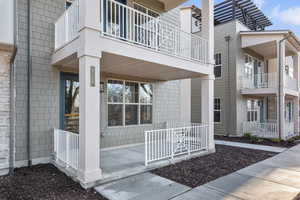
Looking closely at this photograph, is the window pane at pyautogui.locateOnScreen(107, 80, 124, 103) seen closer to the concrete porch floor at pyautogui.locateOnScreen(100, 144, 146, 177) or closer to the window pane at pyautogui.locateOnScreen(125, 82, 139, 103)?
the window pane at pyautogui.locateOnScreen(125, 82, 139, 103)

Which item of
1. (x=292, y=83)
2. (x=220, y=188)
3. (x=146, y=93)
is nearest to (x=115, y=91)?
(x=146, y=93)

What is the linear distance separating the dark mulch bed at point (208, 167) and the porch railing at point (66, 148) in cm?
214

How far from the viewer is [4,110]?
483 centimetres

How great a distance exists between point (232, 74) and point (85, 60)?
10523 mm

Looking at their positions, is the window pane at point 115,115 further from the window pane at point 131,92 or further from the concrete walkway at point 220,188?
the concrete walkway at point 220,188

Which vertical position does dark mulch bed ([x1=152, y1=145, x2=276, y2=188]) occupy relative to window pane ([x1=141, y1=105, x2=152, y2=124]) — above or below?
below

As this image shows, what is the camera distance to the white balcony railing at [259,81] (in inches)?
496

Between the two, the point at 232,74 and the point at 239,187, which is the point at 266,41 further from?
the point at 239,187

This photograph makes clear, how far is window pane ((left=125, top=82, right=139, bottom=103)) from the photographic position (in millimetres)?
7762

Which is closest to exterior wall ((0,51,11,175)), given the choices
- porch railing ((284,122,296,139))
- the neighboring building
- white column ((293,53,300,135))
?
the neighboring building

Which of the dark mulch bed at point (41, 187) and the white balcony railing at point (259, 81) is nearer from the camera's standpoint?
the dark mulch bed at point (41, 187)

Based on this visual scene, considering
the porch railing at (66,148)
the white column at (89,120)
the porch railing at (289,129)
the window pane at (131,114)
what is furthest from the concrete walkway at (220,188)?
the porch railing at (289,129)

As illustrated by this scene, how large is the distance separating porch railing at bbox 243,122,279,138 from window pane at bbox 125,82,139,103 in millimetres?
7903

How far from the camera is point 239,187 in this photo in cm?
419
